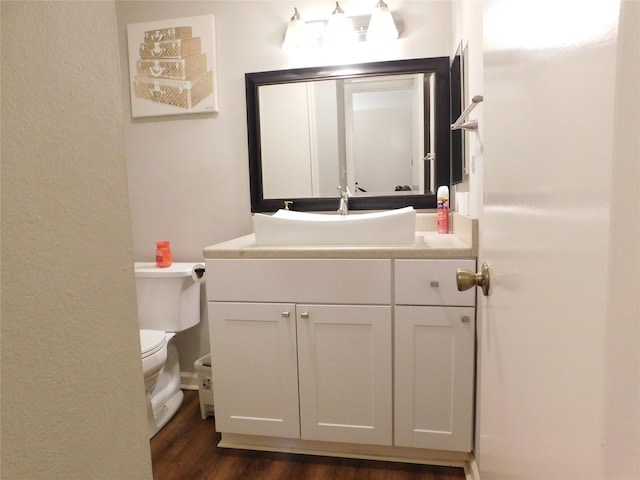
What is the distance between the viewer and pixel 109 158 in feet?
1.89

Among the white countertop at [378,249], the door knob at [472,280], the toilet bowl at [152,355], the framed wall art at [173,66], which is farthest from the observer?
the framed wall art at [173,66]

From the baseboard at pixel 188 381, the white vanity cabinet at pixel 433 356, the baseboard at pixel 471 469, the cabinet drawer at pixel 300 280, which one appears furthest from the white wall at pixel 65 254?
the baseboard at pixel 188 381

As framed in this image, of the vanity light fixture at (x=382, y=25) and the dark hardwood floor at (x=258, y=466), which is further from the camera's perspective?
the vanity light fixture at (x=382, y=25)

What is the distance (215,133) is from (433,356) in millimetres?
1538

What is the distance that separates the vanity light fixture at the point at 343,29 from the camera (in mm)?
1877

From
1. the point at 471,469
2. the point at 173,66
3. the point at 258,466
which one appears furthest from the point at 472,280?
the point at 173,66

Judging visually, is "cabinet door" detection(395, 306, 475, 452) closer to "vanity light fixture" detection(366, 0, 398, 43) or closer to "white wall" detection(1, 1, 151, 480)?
"white wall" detection(1, 1, 151, 480)

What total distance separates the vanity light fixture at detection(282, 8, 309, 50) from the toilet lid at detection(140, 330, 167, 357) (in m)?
1.49

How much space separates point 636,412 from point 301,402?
4.74 feet

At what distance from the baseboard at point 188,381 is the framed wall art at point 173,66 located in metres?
1.45

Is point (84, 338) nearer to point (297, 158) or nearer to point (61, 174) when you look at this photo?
point (61, 174)

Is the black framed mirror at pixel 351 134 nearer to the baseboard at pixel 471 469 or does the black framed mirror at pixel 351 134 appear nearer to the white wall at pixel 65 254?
the baseboard at pixel 471 469

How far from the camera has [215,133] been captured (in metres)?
2.17

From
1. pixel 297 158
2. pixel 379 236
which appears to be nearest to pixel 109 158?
pixel 379 236
